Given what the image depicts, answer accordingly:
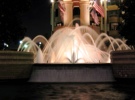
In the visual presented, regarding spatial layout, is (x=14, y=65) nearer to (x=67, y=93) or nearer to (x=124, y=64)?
(x=124, y=64)

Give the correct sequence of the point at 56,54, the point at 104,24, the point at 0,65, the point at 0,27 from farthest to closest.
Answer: the point at 104,24 → the point at 56,54 → the point at 0,27 → the point at 0,65

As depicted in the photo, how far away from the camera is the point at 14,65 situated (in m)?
21.5

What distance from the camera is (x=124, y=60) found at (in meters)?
21.8

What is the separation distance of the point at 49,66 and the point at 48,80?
0.94 metres

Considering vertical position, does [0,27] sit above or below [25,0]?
below

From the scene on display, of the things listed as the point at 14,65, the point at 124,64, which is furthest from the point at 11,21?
the point at 124,64

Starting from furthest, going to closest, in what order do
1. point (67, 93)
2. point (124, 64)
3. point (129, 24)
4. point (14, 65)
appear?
point (129, 24)
point (124, 64)
point (14, 65)
point (67, 93)

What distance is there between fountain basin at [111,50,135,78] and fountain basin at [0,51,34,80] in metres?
5.61

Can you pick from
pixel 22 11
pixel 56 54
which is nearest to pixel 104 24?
pixel 56 54

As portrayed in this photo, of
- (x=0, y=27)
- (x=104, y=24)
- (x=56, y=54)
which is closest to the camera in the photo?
(x=0, y=27)

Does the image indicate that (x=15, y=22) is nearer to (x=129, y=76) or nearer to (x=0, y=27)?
(x=0, y=27)

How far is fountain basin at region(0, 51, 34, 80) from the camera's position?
21312 millimetres

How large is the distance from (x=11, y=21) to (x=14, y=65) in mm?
3811

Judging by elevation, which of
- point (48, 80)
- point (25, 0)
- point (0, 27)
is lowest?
point (48, 80)
